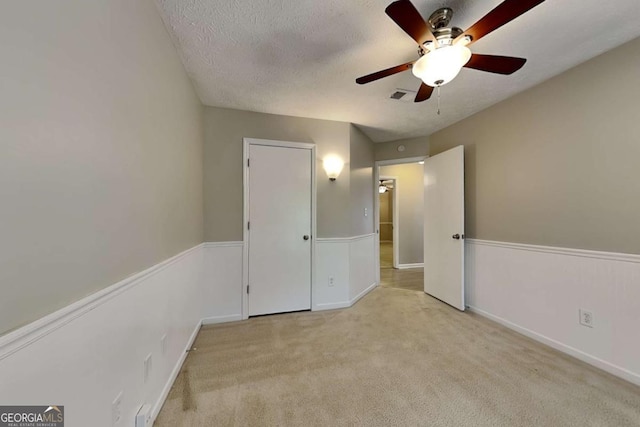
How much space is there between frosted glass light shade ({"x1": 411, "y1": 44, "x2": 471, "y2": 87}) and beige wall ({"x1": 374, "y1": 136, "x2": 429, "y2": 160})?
7.98ft

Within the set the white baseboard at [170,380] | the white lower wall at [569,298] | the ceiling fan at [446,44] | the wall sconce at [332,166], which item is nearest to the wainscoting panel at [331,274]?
the wall sconce at [332,166]

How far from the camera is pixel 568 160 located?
2102 mm

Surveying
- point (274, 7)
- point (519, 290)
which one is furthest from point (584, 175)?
point (274, 7)

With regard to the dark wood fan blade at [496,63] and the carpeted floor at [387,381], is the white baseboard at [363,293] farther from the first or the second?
the dark wood fan blade at [496,63]

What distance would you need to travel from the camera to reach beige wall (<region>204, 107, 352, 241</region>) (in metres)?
2.74

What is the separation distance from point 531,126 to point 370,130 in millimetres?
1748

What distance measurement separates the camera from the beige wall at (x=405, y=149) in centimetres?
381

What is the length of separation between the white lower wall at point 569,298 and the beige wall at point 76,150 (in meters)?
3.09

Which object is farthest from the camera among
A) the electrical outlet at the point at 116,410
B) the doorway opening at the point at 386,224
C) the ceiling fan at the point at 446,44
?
the doorway opening at the point at 386,224

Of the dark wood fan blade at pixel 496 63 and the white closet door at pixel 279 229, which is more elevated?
the dark wood fan blade at pixel 496 63

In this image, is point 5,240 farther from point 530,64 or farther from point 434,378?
point 530,64

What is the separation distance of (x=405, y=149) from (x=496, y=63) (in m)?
2.39

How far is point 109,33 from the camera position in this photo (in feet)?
3.25

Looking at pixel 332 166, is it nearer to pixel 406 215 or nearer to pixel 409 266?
pixel 406 215
